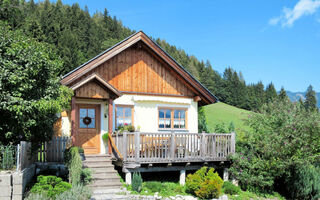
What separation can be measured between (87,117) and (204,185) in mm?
6543

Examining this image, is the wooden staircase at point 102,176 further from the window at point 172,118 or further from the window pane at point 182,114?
the window pane at point 182,114

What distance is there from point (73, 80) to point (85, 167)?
162 inches

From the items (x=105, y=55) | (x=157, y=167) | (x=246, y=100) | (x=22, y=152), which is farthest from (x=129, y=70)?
(x=246, y=100)

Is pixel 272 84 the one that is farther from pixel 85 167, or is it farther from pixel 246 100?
pixel 85 167

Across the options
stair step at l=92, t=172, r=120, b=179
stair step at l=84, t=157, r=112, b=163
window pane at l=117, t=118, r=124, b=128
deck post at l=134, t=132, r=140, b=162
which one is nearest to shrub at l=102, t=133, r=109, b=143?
window pane at l=117, t=118, r=124, b=128

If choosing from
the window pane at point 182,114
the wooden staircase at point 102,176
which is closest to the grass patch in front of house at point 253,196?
the wooden staircase at point 102,176

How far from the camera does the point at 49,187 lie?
1014cm

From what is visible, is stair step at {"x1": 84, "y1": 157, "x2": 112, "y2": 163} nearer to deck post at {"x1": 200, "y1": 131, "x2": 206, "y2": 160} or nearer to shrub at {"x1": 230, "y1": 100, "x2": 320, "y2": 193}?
deck post at {"x1": 200, "y1": 131, "x2": 206, "y2": 160}

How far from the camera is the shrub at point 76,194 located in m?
9.62

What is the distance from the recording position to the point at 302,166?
46.5 feet

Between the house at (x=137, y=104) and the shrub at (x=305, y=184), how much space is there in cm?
331

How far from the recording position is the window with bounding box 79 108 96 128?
1544cm

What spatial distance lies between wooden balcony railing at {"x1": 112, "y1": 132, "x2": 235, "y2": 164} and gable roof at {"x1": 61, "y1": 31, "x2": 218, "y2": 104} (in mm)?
3364

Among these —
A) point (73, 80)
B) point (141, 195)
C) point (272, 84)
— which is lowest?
point (141, 195)
